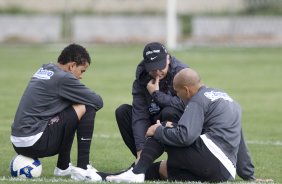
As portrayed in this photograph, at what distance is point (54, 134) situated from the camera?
9.78m

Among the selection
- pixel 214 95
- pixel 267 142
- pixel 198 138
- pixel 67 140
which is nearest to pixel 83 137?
pixel 67 140

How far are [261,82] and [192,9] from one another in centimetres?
2617

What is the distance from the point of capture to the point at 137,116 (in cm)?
1011

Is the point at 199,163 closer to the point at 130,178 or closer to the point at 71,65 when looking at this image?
the point at 130,178

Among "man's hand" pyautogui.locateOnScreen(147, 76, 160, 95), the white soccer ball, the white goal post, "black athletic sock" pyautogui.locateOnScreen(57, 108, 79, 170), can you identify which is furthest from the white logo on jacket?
the white goal post

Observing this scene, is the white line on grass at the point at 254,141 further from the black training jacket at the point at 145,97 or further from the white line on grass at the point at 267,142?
the black training jacket at the point at 145,97

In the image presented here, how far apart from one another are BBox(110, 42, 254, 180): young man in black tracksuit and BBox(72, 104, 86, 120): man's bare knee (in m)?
0.61

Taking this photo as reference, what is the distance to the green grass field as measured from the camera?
11.3m

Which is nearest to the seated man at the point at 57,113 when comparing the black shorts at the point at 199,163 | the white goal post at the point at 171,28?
the black shorts at the point at 199,163

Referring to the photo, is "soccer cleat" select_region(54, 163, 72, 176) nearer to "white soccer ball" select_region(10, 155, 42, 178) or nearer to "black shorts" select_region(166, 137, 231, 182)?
"white soccer ball" select_region(10, 155, 42, 178)

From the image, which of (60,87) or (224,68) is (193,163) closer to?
(60,87)

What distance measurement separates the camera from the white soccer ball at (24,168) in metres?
9.70

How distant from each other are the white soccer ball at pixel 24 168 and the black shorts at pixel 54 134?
0.12 metres

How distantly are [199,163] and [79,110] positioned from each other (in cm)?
156
